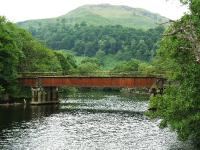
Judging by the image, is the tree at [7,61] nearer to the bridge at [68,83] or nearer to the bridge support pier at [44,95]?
the bridge support pier at [44,95]

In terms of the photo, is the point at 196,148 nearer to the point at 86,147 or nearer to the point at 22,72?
the point at 86,147

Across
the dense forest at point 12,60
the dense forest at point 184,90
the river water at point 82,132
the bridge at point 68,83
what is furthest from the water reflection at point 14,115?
the dense forest at point 184,90

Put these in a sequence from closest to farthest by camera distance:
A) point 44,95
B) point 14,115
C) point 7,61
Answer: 1. point 14,115
2. point 7,61
3. point 44,95

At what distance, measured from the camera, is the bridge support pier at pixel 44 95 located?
9856cm

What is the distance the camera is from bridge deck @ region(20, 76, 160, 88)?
298 feet

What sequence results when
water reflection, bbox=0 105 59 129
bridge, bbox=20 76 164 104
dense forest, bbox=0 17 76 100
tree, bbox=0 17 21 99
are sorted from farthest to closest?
1. dense forest, bbox=0 17 76 100
2. tree, bbox=0 17 21 99
3. bridge, bbox=20 76 164 104
4. water reflection, bbox=0 105 59 129

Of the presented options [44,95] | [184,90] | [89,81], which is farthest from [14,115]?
[184,90]

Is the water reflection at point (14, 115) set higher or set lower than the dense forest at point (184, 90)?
lower

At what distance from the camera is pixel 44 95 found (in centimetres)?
10138

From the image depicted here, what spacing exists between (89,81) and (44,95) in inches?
Answer: 476

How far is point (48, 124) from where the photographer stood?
6272 centimetres

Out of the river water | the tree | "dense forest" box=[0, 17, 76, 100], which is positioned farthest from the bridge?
the river water

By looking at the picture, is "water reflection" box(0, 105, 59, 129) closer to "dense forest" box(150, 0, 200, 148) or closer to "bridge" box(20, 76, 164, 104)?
"bridge" box(20, 76, 164, 104)

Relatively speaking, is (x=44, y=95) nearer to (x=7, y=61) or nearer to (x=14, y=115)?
(x=7, y=61)
